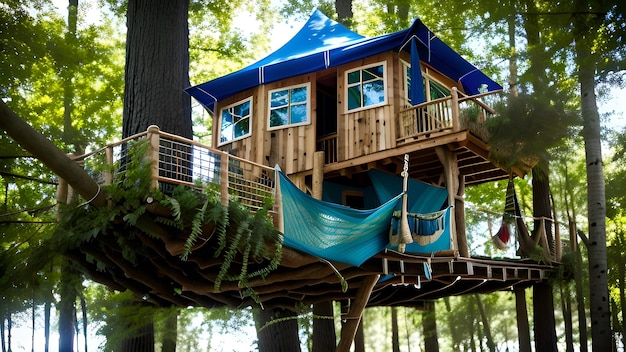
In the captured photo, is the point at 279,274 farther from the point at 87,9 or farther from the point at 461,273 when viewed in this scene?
the point at 87,9

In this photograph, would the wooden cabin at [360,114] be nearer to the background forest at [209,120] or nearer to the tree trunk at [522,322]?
the background forest at [209,120]

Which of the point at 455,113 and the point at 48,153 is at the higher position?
the point at 455,113

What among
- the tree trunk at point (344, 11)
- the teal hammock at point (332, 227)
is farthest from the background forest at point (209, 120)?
the teal hammock at point (332, 227)

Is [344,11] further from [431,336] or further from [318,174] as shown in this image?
[431,336]

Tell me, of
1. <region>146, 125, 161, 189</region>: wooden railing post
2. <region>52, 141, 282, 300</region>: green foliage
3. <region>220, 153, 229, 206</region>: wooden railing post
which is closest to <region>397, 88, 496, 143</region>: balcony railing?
<region>52, 141, 282, 300</region>: green foliage

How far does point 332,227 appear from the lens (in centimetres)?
852

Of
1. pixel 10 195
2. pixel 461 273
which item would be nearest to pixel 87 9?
pixel 10 195

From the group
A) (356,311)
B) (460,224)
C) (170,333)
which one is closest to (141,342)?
(356,311)

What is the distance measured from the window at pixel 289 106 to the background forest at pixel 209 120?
8.54 ft

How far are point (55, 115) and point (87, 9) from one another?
2.87 metres

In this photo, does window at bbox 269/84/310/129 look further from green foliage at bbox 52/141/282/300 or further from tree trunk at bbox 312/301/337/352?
green foliage at bbox 52/141/282/300

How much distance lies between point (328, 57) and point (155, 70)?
11.4 feet

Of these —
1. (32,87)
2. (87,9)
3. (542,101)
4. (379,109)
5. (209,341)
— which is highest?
(87,9)

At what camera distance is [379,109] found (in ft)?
37.2
